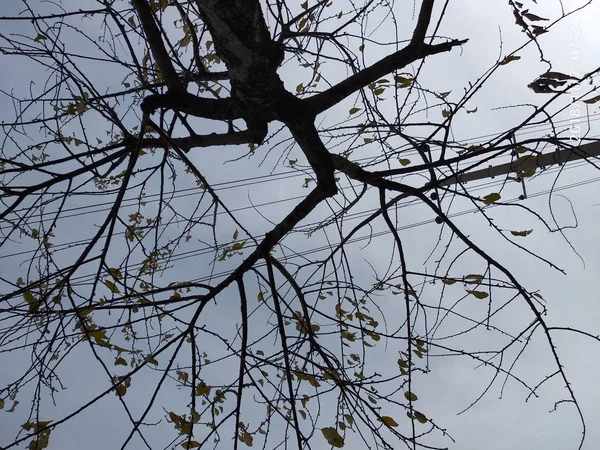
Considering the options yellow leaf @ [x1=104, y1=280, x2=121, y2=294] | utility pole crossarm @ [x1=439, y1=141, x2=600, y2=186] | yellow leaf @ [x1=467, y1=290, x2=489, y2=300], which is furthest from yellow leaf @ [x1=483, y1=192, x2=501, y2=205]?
yellow leaf @ [x1=104, y1=280, x2=121, y2=294]

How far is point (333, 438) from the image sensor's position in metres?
1.97

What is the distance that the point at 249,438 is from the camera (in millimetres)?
2264

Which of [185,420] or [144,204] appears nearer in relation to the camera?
[185,420]

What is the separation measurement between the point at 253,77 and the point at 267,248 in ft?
2.92

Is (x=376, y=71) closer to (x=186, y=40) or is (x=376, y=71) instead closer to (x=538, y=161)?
(x=538, y=161)

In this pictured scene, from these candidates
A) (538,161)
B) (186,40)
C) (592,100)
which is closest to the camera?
(592,100)

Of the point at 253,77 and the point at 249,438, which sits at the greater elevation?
the point at 253,77

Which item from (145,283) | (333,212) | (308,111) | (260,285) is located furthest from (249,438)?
(308,111)

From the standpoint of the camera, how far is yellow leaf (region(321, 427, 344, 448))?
76.7 inches

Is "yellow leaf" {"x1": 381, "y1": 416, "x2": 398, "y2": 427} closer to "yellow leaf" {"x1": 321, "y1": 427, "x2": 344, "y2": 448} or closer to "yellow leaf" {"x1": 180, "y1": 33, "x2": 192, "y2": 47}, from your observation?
"yellow leaf" {"x1": 321, "y1": 427, "x2": 344, "y2": 448}

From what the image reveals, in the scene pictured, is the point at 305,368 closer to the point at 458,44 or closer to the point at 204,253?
the point at 204,253

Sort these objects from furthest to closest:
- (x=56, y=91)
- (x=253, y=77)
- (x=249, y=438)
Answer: (x=56, y=91) < (x=249, y=438) < (x=253, y=77)

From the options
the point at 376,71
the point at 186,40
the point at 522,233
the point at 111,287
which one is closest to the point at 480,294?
the point at 522,233

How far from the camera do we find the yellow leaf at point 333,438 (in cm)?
195
